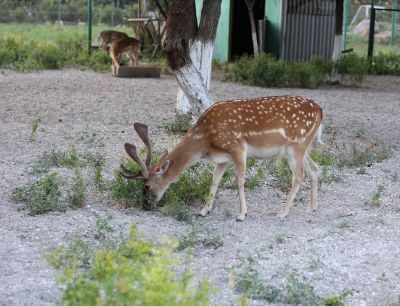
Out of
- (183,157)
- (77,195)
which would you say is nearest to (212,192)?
(183,157)

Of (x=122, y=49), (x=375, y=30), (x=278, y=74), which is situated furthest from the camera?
(x=375, y=30)

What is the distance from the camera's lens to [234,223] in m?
8.02

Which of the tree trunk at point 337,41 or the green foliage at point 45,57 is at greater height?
the tree trunk at point 337,41

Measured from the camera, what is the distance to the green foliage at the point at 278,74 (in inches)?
744

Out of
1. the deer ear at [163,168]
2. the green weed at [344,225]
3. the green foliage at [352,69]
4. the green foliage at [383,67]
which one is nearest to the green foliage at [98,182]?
the deer ear at [163,168]

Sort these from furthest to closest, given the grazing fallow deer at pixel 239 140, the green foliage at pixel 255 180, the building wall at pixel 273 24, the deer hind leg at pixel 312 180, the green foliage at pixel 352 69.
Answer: the building wall at pixel 273 24 < the green foliage at pixel 352 69 < the green foliage at pixel 255 180 < the deer hind leg at pixel 312 180 < the grazing fallow deer at pixel 239 140

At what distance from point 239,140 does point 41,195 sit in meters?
1.86

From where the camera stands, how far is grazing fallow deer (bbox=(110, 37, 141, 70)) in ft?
67.6

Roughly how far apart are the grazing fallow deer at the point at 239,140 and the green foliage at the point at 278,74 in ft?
34.6

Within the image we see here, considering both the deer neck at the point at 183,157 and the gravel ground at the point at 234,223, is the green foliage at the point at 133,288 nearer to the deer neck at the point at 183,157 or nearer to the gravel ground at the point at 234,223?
the gravel ground at the point at 234,223

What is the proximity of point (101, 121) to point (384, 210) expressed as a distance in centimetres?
602

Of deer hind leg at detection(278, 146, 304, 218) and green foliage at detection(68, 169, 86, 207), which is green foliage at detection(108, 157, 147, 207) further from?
deer hind leg at detection(278, 146, 304, 218)

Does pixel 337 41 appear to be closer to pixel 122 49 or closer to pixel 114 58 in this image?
pixel 122 49

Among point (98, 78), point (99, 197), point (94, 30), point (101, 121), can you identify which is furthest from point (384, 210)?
point (94, 30)
